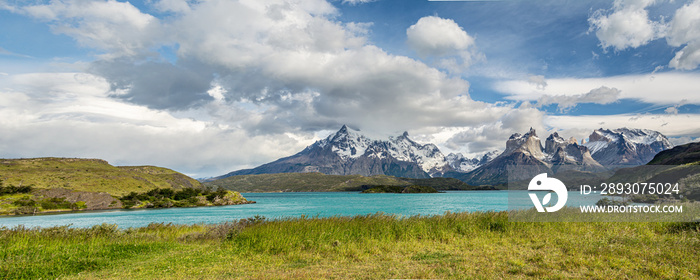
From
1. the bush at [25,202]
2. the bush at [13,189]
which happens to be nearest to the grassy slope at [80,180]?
the bush at [13,189]

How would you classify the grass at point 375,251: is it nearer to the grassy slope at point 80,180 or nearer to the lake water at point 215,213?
the lake water at point 215,213

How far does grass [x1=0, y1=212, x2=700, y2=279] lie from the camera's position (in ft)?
37.4

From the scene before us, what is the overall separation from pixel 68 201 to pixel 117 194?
1571 cm

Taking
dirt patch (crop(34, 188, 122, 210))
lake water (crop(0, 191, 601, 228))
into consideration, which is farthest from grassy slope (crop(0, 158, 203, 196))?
lake water (crop(0, 191, 601, 228))

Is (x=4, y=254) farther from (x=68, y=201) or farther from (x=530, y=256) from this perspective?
(x=68, y=201)

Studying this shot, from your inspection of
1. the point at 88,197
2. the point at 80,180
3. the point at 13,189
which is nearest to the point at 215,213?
the point at 88,197

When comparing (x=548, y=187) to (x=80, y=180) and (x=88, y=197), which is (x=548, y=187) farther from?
(x=80, y=180)

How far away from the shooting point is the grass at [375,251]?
11.4 m

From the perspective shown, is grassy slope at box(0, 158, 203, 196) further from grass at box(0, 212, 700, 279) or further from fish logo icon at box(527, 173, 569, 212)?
fish logo icon at box(527, 173, 569, 212)

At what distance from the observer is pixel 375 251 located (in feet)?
51.9

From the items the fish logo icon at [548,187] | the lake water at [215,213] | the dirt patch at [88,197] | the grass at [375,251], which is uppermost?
the fish logo icon at [548,187]

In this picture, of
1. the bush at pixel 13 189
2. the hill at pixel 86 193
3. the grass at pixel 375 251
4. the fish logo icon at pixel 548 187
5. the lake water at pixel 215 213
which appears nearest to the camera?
the grass at pixel 375 251

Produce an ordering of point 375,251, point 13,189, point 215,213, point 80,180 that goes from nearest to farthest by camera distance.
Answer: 1. point 375,251
2. point 215,213
3. point 13,189
4. point 80,180

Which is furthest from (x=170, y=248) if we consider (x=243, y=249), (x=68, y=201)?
(x=68, y=201)
